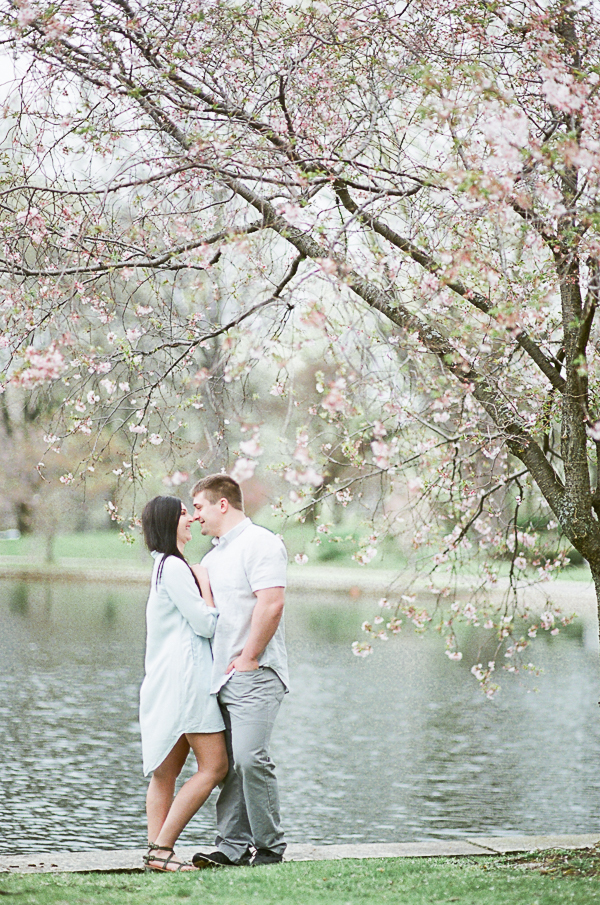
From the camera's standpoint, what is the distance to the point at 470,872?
447cm

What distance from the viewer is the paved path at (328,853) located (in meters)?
4.41

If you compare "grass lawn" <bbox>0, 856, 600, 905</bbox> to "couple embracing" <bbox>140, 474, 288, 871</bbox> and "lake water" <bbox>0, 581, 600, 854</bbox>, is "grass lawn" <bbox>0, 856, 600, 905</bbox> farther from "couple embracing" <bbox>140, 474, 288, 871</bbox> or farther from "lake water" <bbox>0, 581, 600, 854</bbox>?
"lake water" <bbox>0, 581, 600, 854</bbox>

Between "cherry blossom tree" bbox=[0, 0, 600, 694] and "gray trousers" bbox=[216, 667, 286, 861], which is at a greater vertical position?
"cherry blossom tree" bbox=[0, 0, 600, 694]

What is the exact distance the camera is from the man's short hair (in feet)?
15.1

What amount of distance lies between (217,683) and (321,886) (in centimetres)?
90

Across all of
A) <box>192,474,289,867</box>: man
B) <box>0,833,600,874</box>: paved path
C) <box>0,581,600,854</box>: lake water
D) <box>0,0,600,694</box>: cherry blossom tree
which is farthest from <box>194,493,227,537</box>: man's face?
<box>0,581,600,854</box>: lake water

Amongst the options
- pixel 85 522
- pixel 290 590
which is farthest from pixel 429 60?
pixel 85 522

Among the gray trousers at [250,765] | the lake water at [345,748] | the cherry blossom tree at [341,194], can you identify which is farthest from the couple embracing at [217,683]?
the lake water at [345,748]

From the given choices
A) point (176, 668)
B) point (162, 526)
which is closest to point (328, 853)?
point (176, 668)

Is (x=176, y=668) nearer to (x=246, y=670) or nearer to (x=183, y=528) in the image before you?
(x=246, y=670)

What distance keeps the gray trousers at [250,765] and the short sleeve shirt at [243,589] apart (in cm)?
8

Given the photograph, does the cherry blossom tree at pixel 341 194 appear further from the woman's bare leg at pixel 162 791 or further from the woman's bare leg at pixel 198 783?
the woman's bare leg at pixel 162 791

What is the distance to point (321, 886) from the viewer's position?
4016mm

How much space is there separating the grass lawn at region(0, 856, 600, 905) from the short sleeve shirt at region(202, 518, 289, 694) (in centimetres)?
77
